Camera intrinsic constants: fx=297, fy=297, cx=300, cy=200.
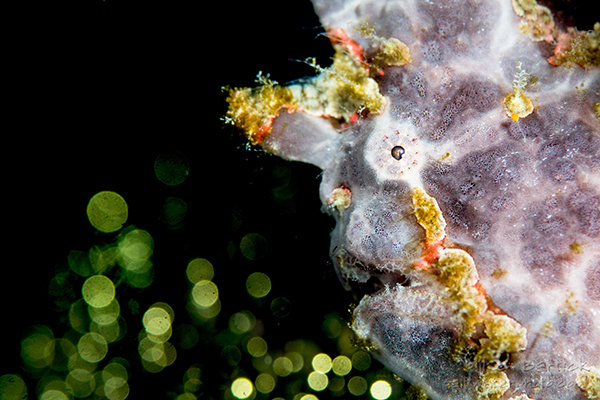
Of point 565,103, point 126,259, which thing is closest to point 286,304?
point 126,259

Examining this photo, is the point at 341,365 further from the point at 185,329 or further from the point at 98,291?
the point at 98,291

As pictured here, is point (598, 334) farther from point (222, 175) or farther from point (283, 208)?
point (222, 175)

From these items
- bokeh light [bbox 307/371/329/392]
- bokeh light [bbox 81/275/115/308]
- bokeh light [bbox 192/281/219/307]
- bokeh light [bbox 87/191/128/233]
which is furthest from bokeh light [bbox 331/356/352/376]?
bokeh light [bbox 87/191/128/233]

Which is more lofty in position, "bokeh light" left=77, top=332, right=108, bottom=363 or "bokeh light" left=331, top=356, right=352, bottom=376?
"bokeh light" left=331, top=356, right=352, bottom=376

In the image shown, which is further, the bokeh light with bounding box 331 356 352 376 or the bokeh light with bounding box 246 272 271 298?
the bokeh light with bounding box 331 356 352 376

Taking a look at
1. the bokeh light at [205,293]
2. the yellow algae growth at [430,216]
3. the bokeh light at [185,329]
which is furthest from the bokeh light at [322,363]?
the yellow algae growth at [430,216]

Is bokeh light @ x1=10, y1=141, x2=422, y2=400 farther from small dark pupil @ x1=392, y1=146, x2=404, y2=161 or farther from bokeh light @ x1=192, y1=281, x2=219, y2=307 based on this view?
small dark pupil @ x1=392, y1=146, x2=404, y2=161

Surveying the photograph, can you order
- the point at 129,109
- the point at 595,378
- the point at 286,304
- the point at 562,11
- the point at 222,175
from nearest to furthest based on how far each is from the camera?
the point at 595,378
the point at 562,11
the point at 129,109
the point at 222,175
the point at 286,304

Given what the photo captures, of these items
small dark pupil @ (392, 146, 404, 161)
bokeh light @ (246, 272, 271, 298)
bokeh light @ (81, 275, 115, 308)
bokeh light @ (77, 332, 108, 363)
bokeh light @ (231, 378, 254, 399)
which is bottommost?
bokeh light @ (231, 378, 254, 399)

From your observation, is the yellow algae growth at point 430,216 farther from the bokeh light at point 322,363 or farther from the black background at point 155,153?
the bokeh light at point 322,363
